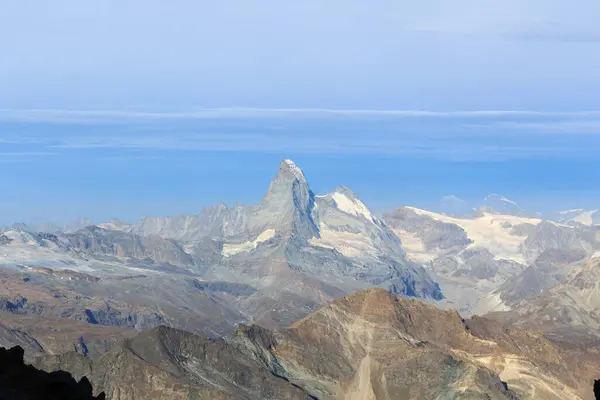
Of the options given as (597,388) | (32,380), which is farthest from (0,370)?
(597,388)

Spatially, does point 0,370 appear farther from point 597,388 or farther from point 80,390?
point 597,388

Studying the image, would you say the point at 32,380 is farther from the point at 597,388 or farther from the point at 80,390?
the point at 597,388

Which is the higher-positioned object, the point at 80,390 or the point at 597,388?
the point at 597,388

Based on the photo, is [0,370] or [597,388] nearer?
[597,388]

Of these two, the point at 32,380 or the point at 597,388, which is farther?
the point at 32,380

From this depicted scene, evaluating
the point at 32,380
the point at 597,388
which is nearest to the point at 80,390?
the point at 32,380
